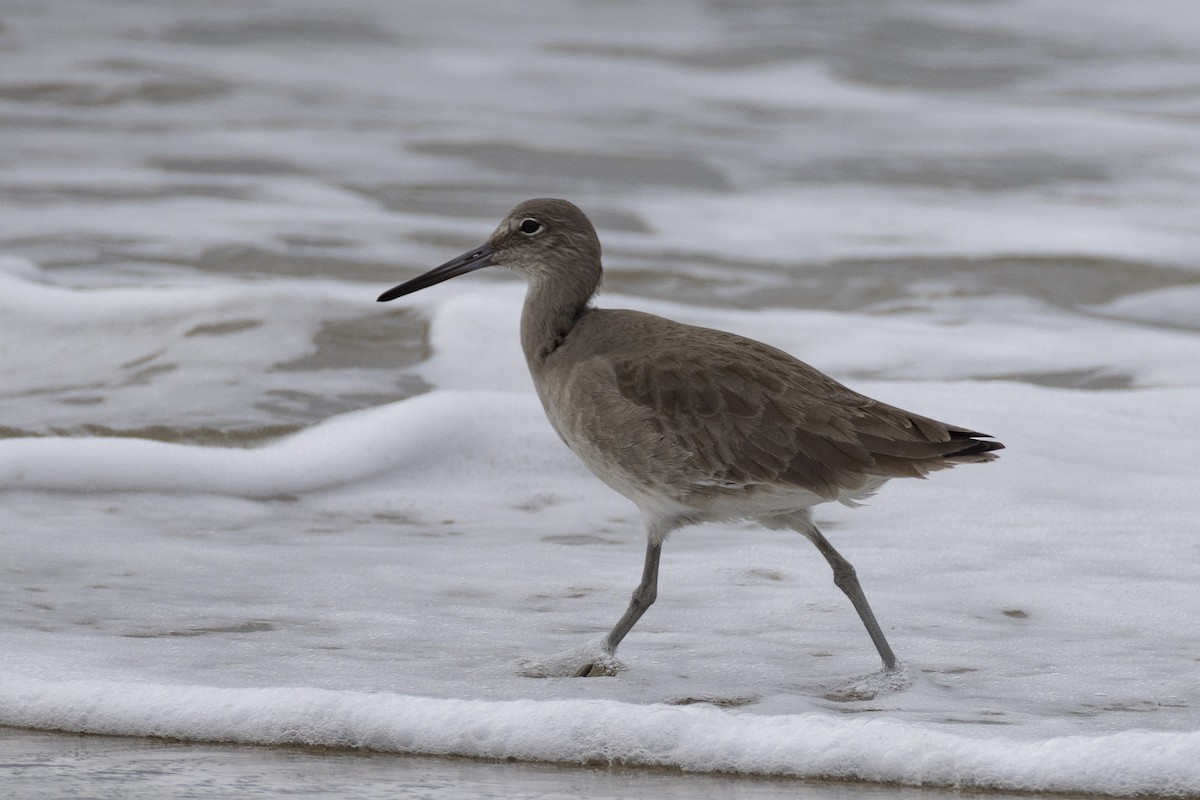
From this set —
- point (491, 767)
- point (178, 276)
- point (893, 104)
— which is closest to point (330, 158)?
point (178, 276)

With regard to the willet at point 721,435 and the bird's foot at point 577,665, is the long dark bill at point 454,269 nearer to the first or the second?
the willet at point 721,435

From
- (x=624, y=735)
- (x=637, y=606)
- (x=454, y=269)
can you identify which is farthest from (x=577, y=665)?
(x=454, y=269)

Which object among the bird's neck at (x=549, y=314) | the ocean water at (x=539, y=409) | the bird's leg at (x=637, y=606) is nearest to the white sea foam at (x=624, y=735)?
the ocean water at (x=539, y=409)

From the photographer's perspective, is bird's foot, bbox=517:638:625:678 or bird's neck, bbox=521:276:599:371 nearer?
bird's foot, bbox=517:638:625:678

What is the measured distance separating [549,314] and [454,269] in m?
0.53

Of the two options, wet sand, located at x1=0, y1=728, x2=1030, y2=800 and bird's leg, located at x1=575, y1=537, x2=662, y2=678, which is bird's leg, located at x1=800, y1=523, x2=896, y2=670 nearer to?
bird's leg, located at x1=575, y1=537, x2=662, y2=678

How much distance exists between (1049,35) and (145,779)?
19820 millimetres

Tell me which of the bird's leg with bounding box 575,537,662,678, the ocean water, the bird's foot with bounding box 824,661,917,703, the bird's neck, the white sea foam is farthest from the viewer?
the bird's neck

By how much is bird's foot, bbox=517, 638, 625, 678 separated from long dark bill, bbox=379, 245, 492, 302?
1.48 meters

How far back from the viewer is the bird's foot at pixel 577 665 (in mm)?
4820

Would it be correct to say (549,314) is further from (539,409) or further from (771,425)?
(539,409)

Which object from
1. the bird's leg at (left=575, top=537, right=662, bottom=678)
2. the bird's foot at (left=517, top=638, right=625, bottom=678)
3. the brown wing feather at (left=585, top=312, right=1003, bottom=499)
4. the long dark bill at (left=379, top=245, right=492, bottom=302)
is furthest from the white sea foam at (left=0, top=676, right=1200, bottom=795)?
the long dark bill at (left=379, top=245, right=492, bottom=302)

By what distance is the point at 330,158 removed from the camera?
14.3m

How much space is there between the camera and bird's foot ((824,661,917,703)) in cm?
470
